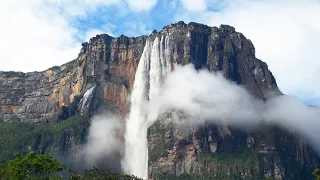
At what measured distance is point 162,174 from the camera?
176m

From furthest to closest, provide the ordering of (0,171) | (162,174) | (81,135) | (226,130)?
(81,135) < (226,130) < (162,174) < (0,171)

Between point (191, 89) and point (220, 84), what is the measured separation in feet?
38.8

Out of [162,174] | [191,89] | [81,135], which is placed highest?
[191,89]

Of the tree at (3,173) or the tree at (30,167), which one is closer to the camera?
the tree at (30,167)

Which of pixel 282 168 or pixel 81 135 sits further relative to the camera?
pixel 81 135

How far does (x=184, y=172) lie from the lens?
177 meters

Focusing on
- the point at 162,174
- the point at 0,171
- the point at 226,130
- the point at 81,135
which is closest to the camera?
the point at 0,171

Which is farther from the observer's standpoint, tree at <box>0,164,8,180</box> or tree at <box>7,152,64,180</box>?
tree at <box>0,164,8,180</box>

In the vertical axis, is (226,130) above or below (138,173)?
above

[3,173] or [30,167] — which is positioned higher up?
[30,167]

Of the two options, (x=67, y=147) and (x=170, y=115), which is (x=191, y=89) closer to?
(x=170, y=115)

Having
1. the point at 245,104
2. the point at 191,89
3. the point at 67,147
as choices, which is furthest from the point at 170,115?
the point at 67,147

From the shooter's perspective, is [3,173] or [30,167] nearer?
[30,167]

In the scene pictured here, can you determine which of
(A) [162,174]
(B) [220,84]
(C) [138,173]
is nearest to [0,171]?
(A) [162,174]
